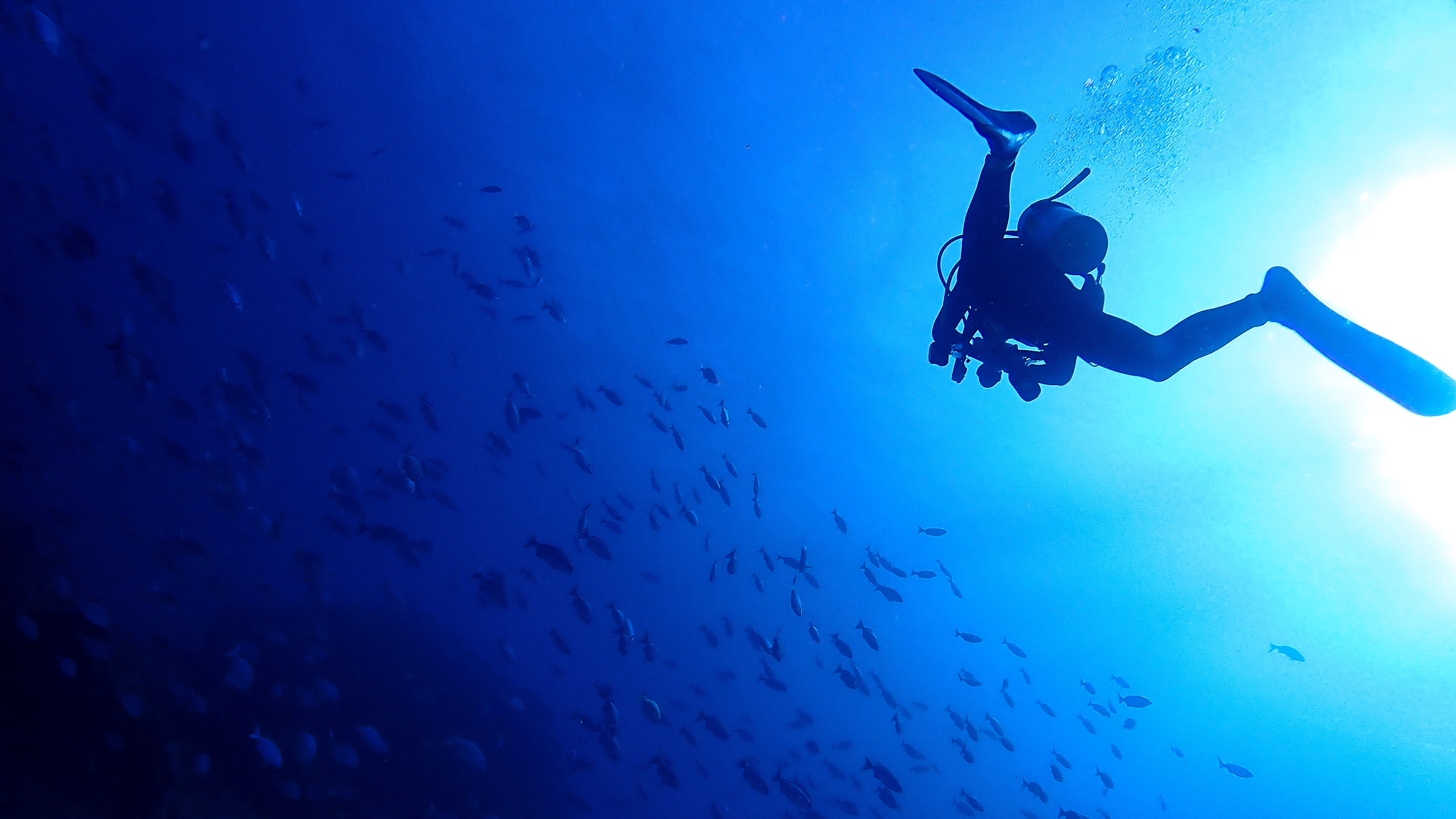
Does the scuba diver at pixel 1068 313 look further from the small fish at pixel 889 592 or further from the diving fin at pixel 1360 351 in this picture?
the small fish at pixel 889 592

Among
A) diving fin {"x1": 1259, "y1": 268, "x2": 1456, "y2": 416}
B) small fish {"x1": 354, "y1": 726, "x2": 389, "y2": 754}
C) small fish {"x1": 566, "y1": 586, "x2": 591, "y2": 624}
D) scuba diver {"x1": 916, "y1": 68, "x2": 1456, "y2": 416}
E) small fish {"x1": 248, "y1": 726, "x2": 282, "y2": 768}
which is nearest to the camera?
diving fin {"x1": 1259, "y1": 268, "x2": 1456, "y2": 416}

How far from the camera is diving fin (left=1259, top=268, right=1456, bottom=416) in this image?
→ 125 inches

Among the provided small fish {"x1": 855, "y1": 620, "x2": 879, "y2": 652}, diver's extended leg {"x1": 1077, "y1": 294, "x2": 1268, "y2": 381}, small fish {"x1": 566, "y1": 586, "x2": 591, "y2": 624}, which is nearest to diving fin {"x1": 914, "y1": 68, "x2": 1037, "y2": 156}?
diver's extended leg {"x1": 1077, "y1": 294, "x2": 1268, "y2": 381}

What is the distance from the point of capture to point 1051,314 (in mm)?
3824

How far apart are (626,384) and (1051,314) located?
85.2 ft

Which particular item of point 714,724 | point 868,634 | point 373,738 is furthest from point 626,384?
point 373,738

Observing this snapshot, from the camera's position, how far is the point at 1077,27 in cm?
1030

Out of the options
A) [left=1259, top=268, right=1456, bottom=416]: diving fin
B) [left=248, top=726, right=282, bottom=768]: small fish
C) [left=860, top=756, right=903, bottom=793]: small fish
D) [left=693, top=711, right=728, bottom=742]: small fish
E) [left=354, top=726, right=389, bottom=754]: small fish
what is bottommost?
[left=248, top=726, right=282, bottom=768]: small fish

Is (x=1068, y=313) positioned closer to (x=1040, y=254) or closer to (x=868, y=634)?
(x=1040, y=254)

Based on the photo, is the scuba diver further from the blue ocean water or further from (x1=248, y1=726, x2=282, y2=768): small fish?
(x1=248, y1=726, x2=282, y2=768): small fish

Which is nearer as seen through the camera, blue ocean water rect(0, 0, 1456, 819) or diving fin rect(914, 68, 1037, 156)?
diving fin rect(914, 68, 1037, 156)

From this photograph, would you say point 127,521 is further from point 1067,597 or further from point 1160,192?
point 1067,597

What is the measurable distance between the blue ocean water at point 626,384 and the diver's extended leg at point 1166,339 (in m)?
8.34

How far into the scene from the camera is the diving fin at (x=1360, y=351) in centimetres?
318
